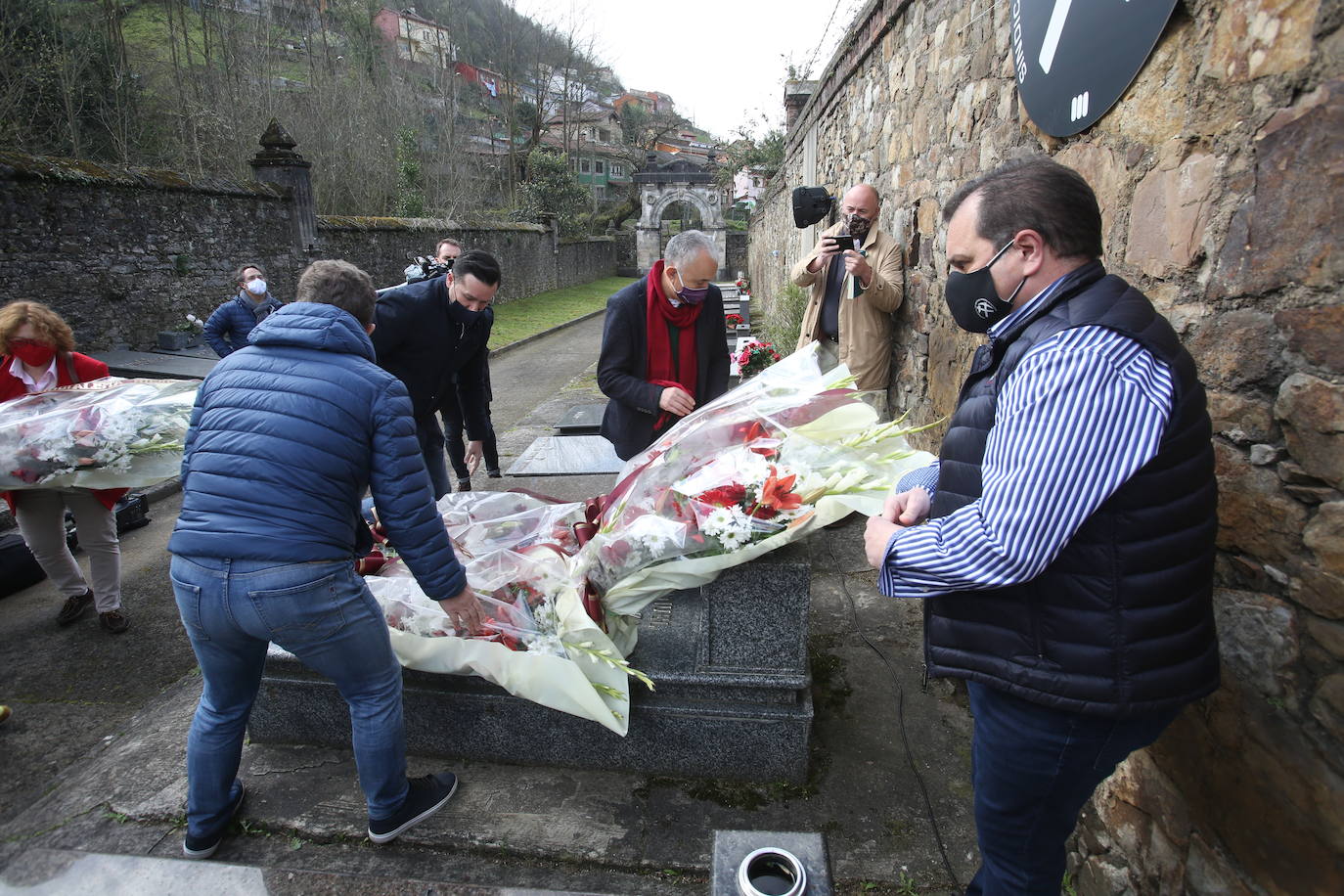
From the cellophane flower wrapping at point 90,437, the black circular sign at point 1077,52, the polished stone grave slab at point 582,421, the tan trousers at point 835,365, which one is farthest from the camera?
the polished stone grave slab at point 582,421

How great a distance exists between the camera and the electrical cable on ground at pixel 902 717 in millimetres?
2268

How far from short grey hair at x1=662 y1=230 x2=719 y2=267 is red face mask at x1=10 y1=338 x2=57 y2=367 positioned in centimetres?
327

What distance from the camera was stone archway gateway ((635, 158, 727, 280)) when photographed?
36.1 meters

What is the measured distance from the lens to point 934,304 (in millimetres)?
3791

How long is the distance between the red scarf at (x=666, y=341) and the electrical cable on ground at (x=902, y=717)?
1.31 metres

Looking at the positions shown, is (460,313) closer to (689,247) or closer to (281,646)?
(689,247)

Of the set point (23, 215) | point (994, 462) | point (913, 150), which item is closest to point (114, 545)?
point (994, 462)

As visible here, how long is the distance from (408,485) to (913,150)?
3.46m

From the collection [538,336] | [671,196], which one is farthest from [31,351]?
[671,196]

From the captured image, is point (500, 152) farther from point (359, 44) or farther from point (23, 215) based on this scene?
point (23, 215)

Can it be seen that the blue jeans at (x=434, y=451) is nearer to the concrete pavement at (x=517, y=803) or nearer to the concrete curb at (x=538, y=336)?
the concrete pavement at (x=517, y=803)

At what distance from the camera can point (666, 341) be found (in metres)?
3.74

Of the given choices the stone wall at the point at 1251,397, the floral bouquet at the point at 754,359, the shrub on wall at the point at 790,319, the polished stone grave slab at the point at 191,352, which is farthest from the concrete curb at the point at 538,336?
the stone wall at the point at 1251,397

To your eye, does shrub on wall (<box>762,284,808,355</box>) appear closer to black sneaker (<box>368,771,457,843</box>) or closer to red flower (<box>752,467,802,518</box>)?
red flower (<box>752,467,802,518</box>)
